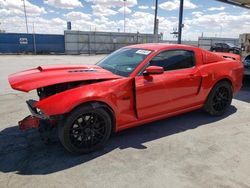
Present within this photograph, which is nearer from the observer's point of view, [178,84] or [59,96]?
[59,96]

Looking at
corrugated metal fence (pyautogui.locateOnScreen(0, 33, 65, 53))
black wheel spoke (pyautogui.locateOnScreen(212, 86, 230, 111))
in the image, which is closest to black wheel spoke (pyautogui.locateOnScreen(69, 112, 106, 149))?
black wheel spoke (pyautogui.locateOnScreen(212, 86, 230, 111))

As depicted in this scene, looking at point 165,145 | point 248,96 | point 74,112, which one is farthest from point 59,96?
point 248,96

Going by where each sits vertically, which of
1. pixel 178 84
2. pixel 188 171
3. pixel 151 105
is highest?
pixel 178 84

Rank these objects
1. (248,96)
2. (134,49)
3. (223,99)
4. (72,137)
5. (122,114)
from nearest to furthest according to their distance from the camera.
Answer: (72,137), (122,114), (134,49), (223,99), (248,96)

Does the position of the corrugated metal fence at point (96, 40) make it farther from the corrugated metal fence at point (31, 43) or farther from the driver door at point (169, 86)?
the driver door at point (169, 86)

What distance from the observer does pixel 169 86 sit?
13.2ft

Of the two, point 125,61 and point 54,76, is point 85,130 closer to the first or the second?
point 54,76

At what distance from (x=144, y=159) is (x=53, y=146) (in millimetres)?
1378

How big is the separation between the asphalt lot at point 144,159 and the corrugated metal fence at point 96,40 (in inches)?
969

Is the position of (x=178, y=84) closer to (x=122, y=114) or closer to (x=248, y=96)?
(x=122, y=114)

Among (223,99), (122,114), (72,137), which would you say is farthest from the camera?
(223,99)

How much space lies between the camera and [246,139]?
3957mm

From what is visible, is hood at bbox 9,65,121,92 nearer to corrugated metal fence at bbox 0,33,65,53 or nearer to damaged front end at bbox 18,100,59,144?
damaged front end at bbox 18,100,59,144

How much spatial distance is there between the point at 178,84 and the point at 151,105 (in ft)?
2.16
